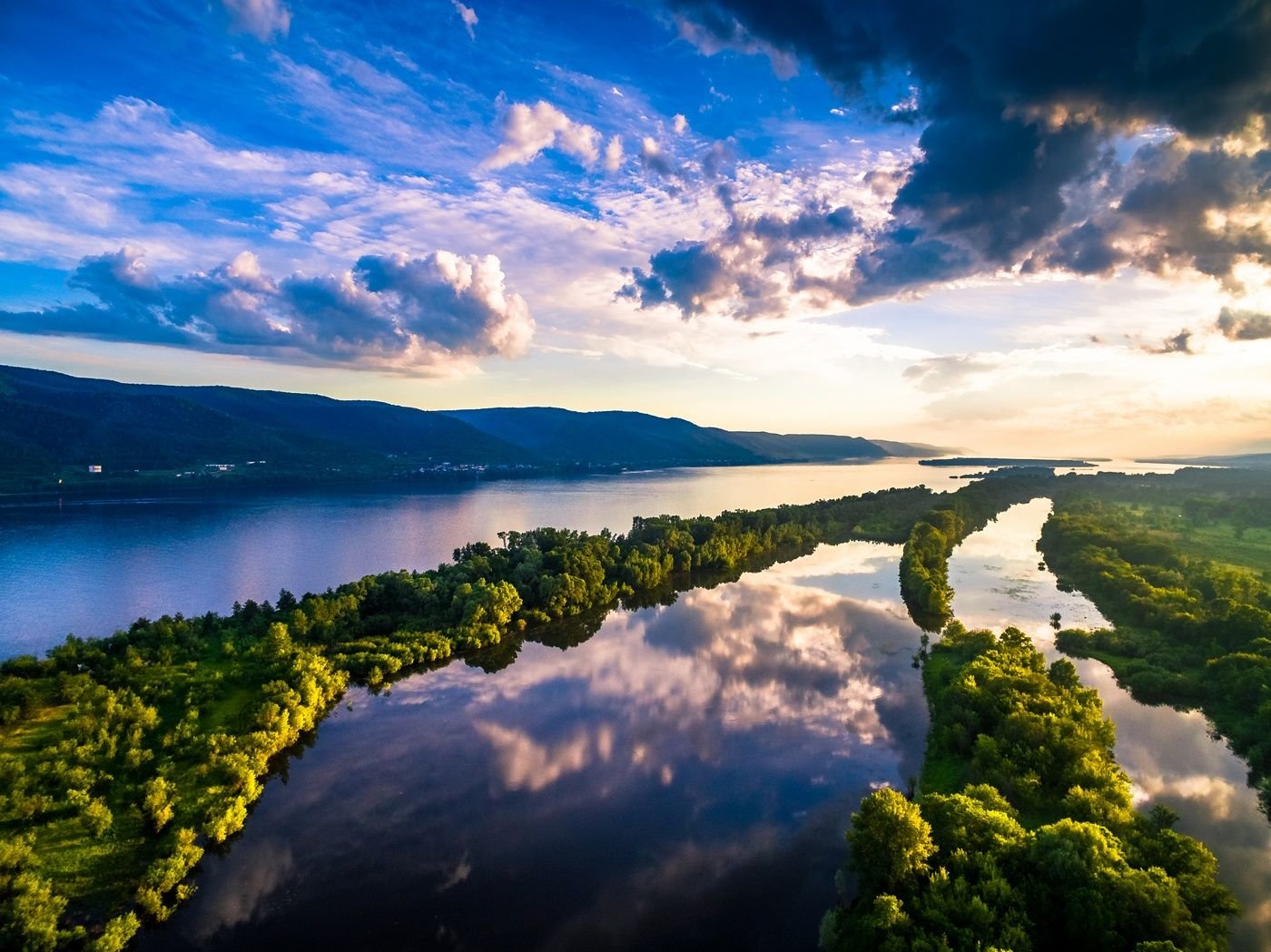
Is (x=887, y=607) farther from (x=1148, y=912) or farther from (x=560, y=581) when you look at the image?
(x=1148, y=912)

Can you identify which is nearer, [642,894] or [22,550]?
[642,894]

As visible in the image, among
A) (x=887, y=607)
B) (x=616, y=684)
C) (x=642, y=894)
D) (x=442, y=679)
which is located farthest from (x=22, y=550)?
(x=887, y=607)

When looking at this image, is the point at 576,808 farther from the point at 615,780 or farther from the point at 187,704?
the point at 187,704

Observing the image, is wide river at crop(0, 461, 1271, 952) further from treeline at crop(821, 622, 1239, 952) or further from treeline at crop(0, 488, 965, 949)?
treeline at crop(821, 622, 1239, 952)

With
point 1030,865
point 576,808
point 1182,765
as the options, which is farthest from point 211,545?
point 1182,765

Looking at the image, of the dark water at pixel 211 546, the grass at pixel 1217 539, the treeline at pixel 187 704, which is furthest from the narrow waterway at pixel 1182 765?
the dark water at pixel 211 546

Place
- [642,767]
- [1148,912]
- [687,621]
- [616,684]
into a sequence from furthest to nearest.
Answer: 1. [687,621]
2. [616,684]
3. [642,767]
4. [1148,912]

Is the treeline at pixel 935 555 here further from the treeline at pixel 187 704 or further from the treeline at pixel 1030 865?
the treeline at pixel 1030 865

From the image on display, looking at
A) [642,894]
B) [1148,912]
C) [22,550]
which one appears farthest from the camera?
[22,550]
